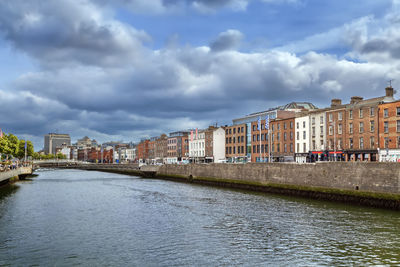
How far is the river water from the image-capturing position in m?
19.6

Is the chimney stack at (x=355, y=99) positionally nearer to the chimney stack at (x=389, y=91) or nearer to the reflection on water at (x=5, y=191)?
the chimney stack at (x=389, y=91)

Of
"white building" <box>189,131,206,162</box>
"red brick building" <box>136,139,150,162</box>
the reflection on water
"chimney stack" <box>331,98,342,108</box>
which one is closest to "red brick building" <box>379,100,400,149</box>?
"chimney stack" <box>331,98,342,108</box>

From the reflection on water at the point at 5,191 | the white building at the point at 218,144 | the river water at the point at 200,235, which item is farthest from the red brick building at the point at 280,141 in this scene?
the reflection on water at the point at 5,191

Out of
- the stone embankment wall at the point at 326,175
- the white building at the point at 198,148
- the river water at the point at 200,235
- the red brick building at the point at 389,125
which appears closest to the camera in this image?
the river water at the point at 200,235

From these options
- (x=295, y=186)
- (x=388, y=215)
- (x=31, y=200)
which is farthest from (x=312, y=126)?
(x=31, y=200)

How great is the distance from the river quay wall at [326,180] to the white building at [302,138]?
55.7 feet

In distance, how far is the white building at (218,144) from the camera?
117306 millimetres

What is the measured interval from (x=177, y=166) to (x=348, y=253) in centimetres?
7431

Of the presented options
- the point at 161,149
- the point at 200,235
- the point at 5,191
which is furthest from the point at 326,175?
the point at 161,149

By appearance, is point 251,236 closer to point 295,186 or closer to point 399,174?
point 399,174

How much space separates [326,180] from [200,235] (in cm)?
2360

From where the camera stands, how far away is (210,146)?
120000 millimetres

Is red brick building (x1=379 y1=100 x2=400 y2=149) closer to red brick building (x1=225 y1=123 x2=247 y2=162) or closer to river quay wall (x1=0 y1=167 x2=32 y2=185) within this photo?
red brick building (x1=225 y1=123 x2=247 y2=162)

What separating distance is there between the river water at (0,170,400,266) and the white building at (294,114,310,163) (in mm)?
37081
